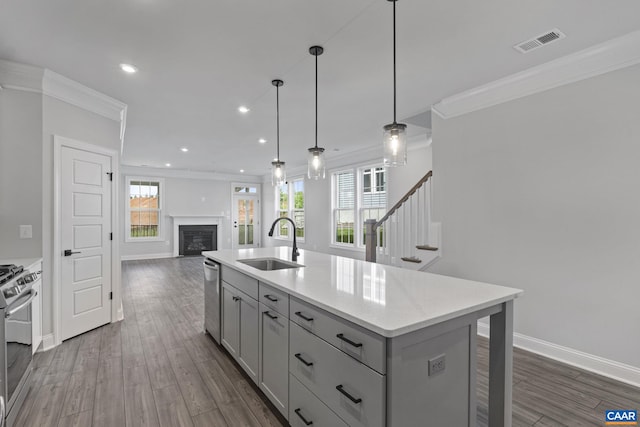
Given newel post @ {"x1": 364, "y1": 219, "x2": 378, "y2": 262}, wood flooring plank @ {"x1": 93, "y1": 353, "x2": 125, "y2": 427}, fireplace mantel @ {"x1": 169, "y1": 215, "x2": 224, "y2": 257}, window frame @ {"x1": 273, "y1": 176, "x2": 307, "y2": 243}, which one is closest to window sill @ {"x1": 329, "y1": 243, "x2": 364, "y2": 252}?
window frame @ {"x1": 273, "y1": 176, "x2": 307, "y2": 243}

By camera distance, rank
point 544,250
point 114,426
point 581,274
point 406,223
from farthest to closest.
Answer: point 406,223 → point 544,250 → point 581,274 → point 114,426

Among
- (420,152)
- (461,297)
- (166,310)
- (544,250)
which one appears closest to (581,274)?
(544,250)

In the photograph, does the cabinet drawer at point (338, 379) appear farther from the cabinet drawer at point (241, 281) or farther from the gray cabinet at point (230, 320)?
the gray cabinet at point (230, 320)

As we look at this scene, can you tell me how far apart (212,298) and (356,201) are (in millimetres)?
4242

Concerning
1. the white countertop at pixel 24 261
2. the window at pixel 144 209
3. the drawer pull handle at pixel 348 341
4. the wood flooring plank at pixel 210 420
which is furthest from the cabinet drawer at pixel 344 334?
the window at pixel 144 209

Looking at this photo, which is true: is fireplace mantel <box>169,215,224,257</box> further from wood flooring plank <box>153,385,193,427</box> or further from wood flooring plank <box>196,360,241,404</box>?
wood flooring plank <box>153,385,193,427</box>

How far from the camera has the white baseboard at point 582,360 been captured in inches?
96.5

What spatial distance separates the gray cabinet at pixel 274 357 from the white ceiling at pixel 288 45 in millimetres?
2078

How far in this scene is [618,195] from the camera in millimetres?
2510

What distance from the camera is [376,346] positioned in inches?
49.3

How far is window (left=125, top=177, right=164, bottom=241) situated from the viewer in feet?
29.2

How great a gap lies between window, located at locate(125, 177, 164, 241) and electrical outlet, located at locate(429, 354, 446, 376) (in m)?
9.46

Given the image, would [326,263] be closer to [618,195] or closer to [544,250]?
[544,250]

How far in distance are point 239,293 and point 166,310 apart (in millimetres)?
2361
